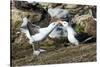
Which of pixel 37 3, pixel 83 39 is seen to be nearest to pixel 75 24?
pixel 83 39

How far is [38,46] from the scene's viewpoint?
1.78 meters

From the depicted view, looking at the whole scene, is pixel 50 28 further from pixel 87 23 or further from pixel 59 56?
pixel 87 23

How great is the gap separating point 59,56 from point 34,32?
35 cm

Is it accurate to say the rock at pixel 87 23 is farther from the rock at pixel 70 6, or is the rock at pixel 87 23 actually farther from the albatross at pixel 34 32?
the albatross at pixel 34 32

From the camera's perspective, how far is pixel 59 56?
6.00ft

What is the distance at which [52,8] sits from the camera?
1.83 metres

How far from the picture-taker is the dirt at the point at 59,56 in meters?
1.74

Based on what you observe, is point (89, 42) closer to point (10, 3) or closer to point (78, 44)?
point (78, 44)

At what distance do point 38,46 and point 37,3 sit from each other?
42 centimetres

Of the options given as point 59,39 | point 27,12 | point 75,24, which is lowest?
point 59,39

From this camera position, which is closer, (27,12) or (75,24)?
(27,12)

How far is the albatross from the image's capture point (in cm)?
175

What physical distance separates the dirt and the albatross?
68 millimetres
